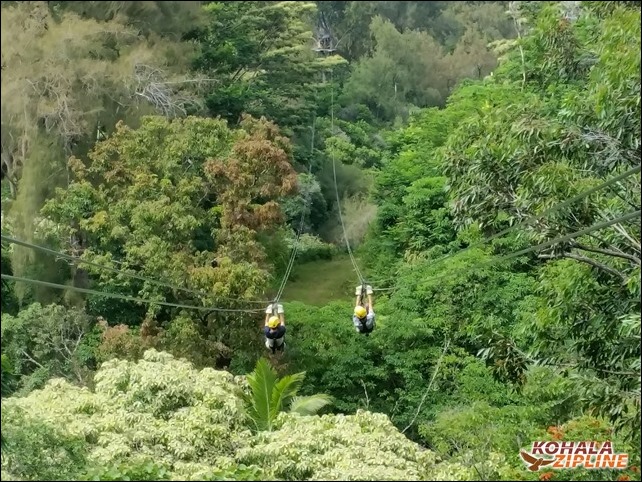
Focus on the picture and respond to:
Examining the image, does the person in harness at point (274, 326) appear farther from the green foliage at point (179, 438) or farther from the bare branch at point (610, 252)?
the bare branch at point (610, 252)

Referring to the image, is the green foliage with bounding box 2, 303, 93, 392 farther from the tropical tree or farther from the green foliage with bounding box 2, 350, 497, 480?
the tropical tree

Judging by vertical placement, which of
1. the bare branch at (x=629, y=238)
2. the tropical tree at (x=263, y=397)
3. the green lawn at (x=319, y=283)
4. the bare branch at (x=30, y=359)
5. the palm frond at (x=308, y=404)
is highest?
the bare branch at (x=629, y=238)

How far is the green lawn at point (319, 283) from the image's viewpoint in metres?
20.4

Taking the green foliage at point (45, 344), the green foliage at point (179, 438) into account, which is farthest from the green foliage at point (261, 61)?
the green foliage at point (179, 438)

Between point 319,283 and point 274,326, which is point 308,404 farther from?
point 319,283

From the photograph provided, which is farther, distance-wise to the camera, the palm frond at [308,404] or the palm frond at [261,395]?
the palm frond at [308,404]

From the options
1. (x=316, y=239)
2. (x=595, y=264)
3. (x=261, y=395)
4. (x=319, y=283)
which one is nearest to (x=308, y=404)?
(x=261, y=395)

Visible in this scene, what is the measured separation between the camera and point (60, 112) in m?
14.6

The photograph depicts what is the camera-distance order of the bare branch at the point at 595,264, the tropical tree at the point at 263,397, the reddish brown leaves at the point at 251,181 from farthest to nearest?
the reddish brown leaves at the point at 251,181
the tropical tree at the point at 263,397
the bare branch at the point at 595,264

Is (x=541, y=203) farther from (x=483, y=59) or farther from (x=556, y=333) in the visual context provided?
(x=483, y=59)

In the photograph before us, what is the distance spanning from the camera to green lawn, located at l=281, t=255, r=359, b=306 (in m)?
20.4

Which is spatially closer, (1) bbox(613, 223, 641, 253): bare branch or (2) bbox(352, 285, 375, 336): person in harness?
(1) bbox(613, 223, 641, 253): bare branch

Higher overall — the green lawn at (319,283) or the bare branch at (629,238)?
the bare branch at (629,238)

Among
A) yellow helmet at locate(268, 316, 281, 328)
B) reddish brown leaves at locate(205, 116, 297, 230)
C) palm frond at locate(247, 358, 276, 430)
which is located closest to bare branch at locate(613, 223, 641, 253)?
yellow helmet at locate(268, 316, 281, 328)
